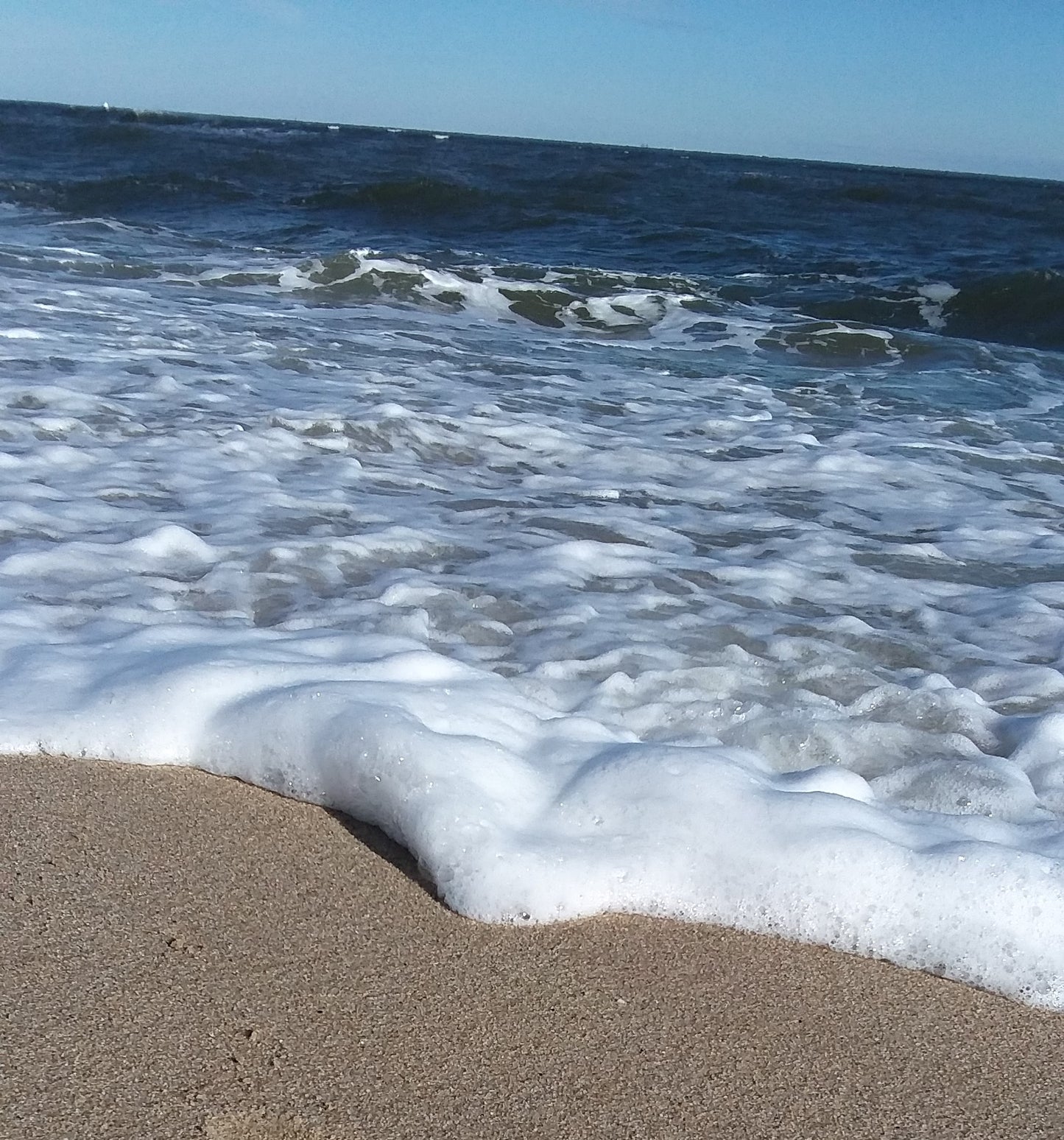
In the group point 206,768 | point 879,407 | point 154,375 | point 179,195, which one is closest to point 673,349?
point 879,407

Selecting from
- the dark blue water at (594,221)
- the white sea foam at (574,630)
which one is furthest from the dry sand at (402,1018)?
the dark blue water at (594,221)

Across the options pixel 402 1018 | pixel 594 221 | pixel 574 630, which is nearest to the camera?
pixel 402 1018

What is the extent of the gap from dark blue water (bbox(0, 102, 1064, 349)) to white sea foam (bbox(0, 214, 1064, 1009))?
4136 millimetres

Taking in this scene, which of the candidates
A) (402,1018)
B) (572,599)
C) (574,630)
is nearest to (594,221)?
(572,599)

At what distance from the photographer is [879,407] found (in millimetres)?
5695

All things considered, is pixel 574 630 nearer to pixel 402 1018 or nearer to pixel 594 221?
pixel 402 1018

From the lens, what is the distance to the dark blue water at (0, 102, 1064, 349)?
32.7 ft

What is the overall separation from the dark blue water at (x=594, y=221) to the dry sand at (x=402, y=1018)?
6973 mm

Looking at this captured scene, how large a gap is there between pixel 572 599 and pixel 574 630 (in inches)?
7.5

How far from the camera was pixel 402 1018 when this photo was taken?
4.80 ft

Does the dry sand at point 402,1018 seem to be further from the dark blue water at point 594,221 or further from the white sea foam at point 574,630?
the dark blue water at point 594,221

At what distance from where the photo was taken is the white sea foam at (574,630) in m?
1.80

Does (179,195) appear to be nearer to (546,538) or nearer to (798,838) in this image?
(546,538)

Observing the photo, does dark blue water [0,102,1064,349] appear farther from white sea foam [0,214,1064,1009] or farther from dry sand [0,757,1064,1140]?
dry sand [0,757,1064,1140]
